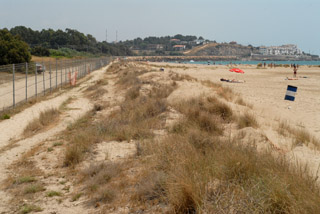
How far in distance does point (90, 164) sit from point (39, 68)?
1058 inches

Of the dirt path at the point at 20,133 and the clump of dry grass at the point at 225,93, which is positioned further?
the clump of dry grass at the point at 225,93

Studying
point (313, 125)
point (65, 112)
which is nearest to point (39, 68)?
point (65, 112)

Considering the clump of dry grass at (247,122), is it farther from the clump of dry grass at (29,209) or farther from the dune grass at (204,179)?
the clump of dry grass at (29,209)

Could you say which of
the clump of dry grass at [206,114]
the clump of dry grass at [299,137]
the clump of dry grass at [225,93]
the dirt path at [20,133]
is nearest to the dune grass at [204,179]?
the clump of dry grass at [206,114]

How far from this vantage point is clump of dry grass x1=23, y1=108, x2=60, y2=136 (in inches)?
451

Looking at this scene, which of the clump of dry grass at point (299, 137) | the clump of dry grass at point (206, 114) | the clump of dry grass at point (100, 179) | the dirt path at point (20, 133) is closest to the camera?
the clump of dry grass at point (100, 179)

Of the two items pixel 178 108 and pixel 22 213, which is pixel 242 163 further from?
pixel 178 108

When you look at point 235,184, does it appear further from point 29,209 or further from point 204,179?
point 29,209

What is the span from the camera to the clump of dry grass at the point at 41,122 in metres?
11.5

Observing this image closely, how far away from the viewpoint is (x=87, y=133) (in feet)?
29.4

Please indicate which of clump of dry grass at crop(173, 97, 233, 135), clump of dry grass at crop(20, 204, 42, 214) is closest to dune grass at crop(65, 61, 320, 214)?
clump of dry grass at crop(173, 97, 233, 135)

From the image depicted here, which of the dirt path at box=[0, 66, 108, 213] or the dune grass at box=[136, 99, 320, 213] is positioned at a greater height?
the dune grass at box=[136, 99, 320, 213]

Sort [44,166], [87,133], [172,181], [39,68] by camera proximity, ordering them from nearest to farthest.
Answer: [172,181]
[44,166]
[87,133]
[39,68]

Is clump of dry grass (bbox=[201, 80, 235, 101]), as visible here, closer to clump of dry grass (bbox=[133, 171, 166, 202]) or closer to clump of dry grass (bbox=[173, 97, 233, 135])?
clump of dry grass (bbox=[173, 97, 233, 135])
